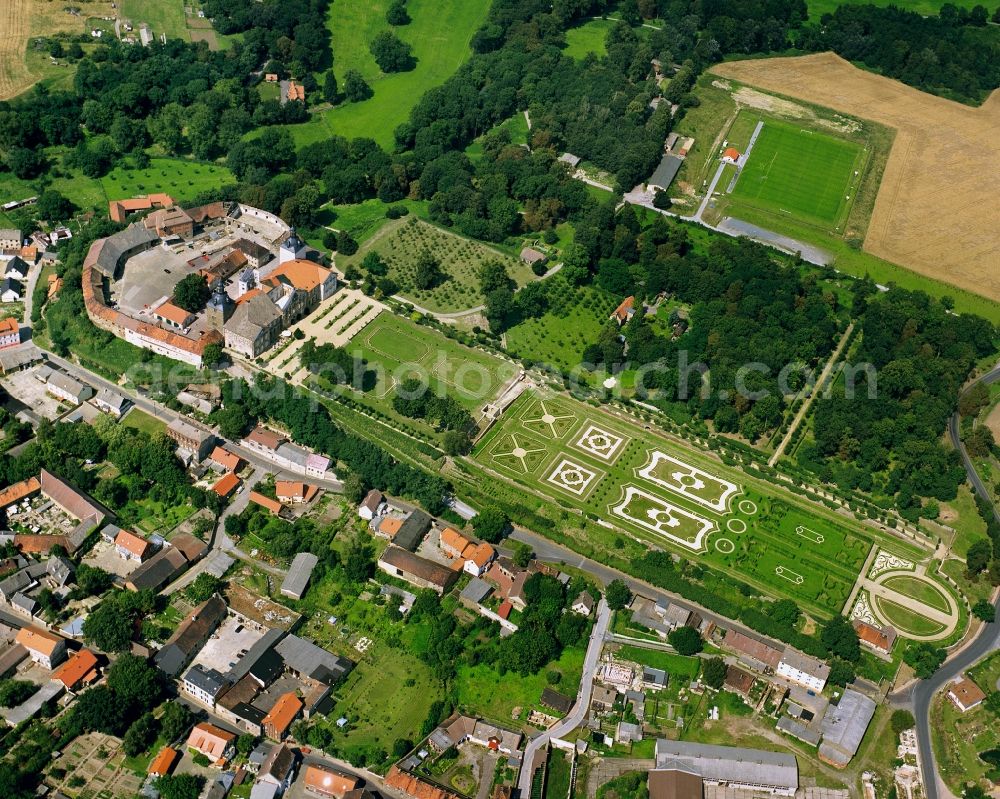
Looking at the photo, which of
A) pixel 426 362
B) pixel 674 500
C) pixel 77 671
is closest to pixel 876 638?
pixel 674 500

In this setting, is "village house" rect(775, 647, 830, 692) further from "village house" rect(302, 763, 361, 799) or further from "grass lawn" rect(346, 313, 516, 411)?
"grass lawn" rect(346, 313, 516, 411)

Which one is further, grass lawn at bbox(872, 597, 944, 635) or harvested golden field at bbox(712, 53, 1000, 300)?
harvested golden field at bbox(712, 53, 1000, 300)

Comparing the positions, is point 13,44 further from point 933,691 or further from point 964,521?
point 933,691

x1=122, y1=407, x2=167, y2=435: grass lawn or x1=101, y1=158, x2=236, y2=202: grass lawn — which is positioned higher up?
x1=101, y1=158, x2=236, y2=202: grass lawn

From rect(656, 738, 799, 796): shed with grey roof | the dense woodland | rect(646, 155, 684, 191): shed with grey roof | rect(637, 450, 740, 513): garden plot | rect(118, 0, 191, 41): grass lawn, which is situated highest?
the dense woodland

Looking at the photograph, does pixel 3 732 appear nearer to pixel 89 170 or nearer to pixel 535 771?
pixel 535 771

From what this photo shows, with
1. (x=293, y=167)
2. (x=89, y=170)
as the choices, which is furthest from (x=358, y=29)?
(x=89, y=170)

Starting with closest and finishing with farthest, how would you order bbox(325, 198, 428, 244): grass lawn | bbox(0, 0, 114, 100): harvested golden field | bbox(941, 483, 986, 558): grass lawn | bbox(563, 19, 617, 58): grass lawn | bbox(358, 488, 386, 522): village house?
bbox(358, 488, 386, 522): village house
bbox(941, 483, 986, 558): grass lawn
bbox(325, 198, 428, 244): grass lawn
bbox(0, 0, 114, 100): harvested golden field
bbox(563, 19, 617, 58): grass lawn

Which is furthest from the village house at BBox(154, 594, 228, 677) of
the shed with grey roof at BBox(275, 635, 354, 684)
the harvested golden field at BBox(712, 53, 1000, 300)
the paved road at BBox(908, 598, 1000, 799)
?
the harvested golden field at BBox(712, 53, 1000, 300)
